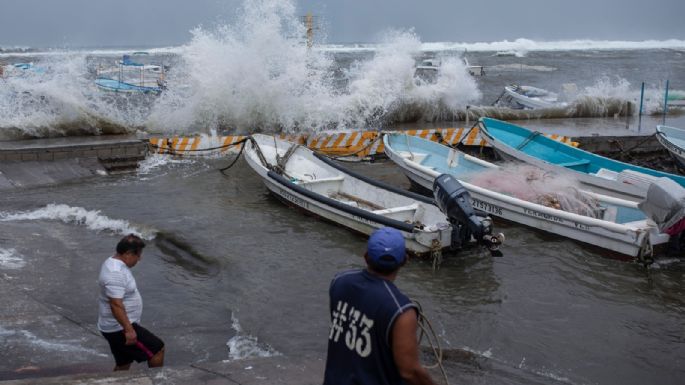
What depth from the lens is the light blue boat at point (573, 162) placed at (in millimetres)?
11516

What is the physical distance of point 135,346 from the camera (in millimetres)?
4887

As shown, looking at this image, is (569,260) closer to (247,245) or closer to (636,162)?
(247,245)

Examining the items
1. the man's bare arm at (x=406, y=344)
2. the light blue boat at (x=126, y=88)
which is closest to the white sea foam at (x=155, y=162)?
the man's bare arm at (x=406, y=344)

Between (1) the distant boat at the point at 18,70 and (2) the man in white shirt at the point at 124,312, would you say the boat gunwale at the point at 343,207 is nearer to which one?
(2) the man in white shirt at the point at 124,312

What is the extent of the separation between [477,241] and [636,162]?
31.7ft

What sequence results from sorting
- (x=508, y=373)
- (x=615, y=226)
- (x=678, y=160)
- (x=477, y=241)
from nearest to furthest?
A: (x=508, y=373) → (x=477, y=241) → (x=615, y=226) → (x=678, y=160)

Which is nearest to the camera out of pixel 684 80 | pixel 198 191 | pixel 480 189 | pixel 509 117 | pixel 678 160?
pixel 480 189

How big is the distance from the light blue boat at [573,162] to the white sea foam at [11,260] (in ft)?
30.7

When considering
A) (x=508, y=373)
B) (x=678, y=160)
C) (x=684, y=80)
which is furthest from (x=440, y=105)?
(x=684, y=80)

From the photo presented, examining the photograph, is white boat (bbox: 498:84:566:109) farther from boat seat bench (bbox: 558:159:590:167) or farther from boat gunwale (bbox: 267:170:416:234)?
boat gunwale (bbox: 267:170:416:234)

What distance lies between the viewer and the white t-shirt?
475cm

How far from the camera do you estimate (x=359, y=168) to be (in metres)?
15.6

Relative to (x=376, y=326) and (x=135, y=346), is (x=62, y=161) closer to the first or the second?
(x=135, y=346)

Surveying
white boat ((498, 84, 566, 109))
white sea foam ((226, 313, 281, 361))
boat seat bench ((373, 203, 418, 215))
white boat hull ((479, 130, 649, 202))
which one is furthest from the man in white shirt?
white boat ((498, 84, 566, 109))
